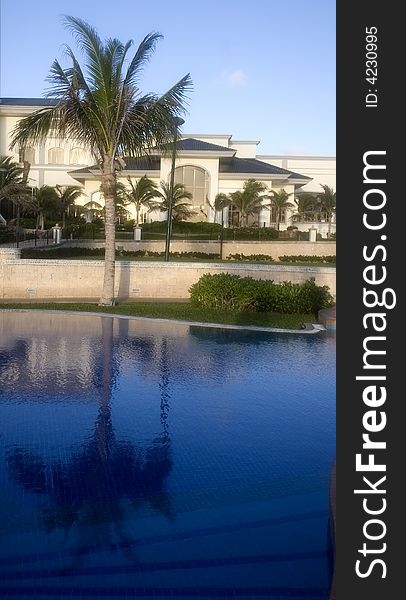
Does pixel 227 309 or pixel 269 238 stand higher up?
pixel 269 238

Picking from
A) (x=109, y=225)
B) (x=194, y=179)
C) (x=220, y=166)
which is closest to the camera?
(x=109, y=225)

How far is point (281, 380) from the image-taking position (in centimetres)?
1143

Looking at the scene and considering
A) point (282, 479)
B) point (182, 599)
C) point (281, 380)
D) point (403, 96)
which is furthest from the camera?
point (281, 380)

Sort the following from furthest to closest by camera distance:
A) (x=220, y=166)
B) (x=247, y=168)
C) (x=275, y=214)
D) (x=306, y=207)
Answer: (x=306, y=207)
(x=247, y=168)
(x=220, y=166)
(x=275, y=214)

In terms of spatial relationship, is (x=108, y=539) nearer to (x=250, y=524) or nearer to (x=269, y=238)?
(x=250, y=524)

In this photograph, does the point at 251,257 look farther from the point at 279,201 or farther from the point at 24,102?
the point at 24,102

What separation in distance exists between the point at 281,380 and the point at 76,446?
451cm

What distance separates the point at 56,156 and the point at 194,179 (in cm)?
1437

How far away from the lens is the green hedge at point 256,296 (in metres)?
18.8

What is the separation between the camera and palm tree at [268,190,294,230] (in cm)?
4553

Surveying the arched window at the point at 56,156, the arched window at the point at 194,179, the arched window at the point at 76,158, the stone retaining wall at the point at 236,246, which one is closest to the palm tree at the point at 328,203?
the arched window at the point at 194,179

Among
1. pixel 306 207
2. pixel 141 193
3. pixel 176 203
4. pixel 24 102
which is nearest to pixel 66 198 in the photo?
pixel 141 193

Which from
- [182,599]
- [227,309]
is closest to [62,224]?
[227,309]

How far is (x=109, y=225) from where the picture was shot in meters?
18.3
